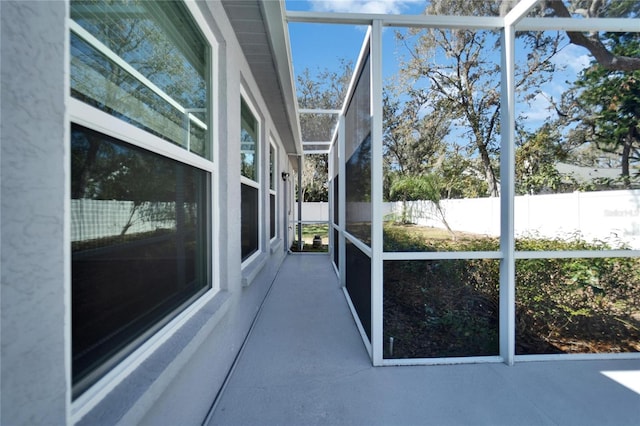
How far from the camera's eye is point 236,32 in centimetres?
246

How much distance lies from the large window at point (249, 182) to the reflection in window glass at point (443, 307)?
5.39ft

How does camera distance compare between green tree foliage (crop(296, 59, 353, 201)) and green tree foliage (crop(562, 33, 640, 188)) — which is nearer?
green tree foliage (crop(562, 33, 640, 188))

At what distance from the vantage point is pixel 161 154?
1436mm

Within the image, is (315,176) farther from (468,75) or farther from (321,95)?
(468,75)

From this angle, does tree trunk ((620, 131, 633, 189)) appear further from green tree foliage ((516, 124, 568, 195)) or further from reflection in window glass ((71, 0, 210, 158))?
A: reflection in window glass ((71, 0, 210, 158))

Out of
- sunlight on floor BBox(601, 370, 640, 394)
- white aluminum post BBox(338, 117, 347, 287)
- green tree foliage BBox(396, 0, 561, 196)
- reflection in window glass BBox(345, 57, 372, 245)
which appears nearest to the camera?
sunlight on floor BBox(601, 370, 640, 394)

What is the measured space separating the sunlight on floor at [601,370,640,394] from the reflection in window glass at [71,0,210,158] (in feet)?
11.5

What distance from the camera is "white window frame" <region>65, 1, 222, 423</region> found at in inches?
36.1

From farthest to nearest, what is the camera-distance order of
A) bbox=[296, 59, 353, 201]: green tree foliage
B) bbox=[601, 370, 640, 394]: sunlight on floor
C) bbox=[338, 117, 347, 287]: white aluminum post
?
1. bbox=[296, 59, 353, 201]: green tree foliage
2. bbox=[338, 117, 347, 287]: white aluminum post
3. bbox=[601, 370, 640, 394]: sunlight on floor

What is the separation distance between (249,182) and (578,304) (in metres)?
3.52

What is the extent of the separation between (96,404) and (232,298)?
4.31 ft

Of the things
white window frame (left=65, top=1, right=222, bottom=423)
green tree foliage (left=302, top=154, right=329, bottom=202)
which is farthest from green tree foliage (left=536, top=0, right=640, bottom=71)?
green tree foliage (left=302, top=154, right=329, bottom=202)

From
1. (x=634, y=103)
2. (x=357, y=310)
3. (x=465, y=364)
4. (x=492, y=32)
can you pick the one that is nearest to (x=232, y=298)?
(x=357, y=310)

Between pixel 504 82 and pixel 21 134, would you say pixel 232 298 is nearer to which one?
pixel 21 134
